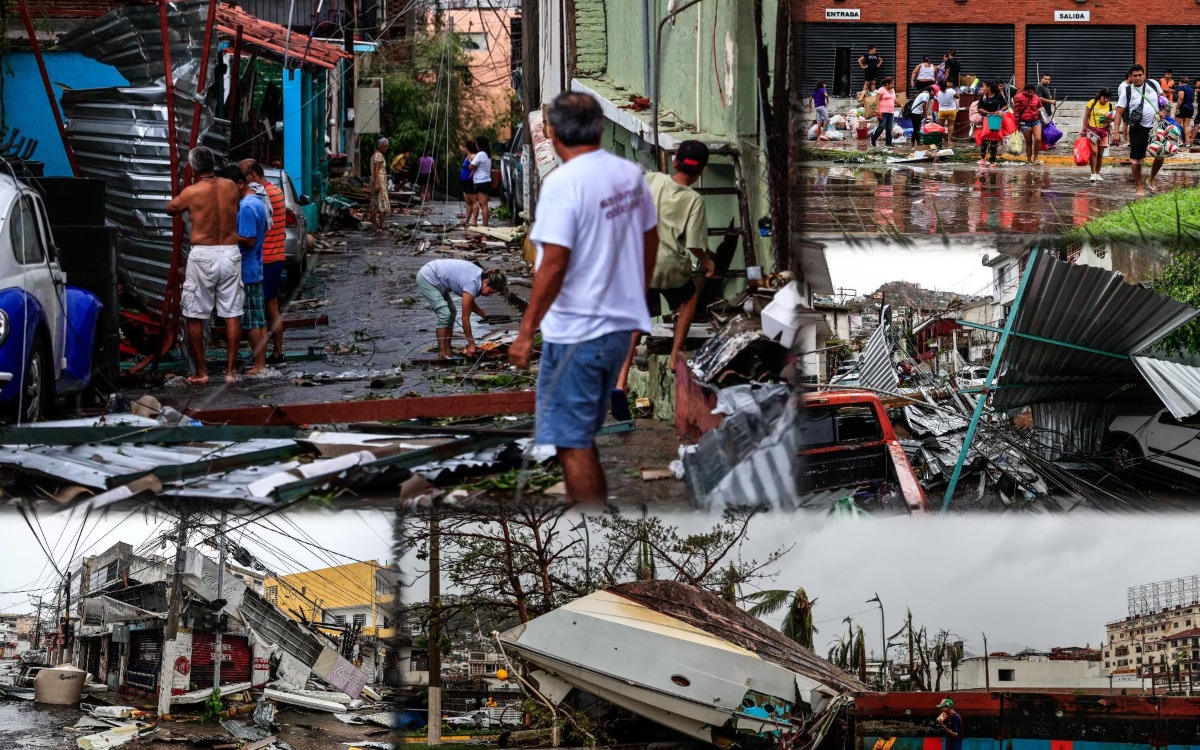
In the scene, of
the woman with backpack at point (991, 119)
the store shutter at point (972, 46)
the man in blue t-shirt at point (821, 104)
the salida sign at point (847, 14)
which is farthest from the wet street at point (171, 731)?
the store shutter at point (972, 46)

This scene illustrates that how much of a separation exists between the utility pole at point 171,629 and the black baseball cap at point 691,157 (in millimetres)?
5545

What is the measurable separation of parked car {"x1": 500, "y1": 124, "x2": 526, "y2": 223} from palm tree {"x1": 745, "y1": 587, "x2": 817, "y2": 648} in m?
7.88

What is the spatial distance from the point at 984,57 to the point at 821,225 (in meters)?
8.99

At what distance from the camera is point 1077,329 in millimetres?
6141

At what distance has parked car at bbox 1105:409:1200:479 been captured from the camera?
6.30 metres

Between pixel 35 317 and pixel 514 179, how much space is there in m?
12.4

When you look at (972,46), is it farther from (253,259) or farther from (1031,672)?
(253,259)

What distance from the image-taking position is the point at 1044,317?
241 inches

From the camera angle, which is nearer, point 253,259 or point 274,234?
point 253,259

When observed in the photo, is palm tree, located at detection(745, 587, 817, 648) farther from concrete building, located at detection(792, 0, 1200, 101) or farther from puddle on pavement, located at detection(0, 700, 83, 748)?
puddle on pavement, located at detection(0, 700, 83, 748)

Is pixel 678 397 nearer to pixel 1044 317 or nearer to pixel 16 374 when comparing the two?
pixel 1044 317

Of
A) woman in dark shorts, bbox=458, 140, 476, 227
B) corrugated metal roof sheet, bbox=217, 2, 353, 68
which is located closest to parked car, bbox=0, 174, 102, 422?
corrugated metal roof sheet, bbox=217, 2, 353, 68

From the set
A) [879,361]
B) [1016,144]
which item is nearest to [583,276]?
[879,361]

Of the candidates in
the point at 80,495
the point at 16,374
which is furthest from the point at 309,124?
the point at 80,495
